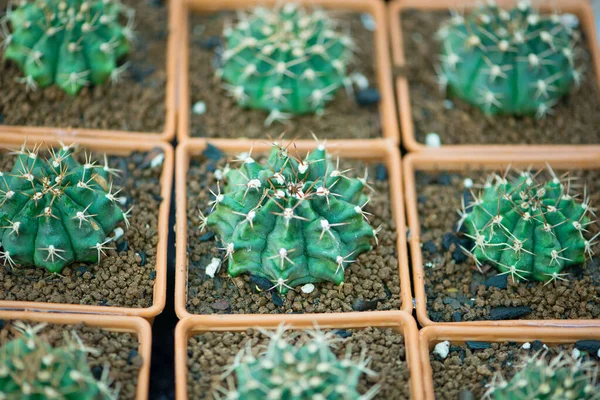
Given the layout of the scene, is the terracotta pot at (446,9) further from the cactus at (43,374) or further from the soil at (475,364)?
the cactus at (43,374)

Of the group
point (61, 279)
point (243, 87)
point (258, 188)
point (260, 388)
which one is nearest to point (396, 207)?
point (258, 188)

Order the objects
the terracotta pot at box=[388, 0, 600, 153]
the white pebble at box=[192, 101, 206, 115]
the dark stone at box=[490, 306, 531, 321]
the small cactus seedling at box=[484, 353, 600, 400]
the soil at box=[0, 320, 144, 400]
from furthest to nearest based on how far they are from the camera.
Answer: the white pebble at box=[192, 101, 206, 115] → the terracotta pot at box=[388, 0, 600, 153] → the dark stone at box=[490, 306, 531, 321] → the soil at box=[0, 320, 144, 400] → the small cactus seedling at box=[484, 353, 600, 400]

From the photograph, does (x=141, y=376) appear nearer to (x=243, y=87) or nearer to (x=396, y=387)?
(x=396, y=387)

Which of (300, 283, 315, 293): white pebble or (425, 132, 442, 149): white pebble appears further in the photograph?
(425, 132, 442, 149): white pebble

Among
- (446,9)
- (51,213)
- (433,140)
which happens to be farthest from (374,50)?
(51,213)

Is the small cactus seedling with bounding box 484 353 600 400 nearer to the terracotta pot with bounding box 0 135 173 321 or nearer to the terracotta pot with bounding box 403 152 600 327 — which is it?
the terracotta pot with bounding box 403 152 600 327

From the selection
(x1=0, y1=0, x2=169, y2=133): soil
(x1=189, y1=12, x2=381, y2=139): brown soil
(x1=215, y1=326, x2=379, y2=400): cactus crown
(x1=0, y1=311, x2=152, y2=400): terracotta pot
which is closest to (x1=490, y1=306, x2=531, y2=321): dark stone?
(x1=215, y1=326, x2=379, y2=400): cactus crown

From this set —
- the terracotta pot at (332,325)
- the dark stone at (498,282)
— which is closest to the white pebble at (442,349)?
the terracotta pot at (332,325)
